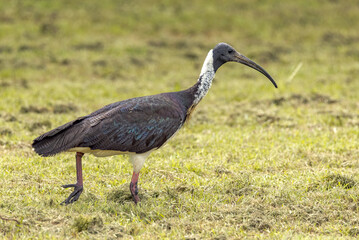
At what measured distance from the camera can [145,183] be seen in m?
6.39

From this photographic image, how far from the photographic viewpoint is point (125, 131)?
5754 mm

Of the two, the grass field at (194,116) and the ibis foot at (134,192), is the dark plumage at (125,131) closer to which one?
the ibis foot at (134,192)

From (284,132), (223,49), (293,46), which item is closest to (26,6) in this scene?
(293,46)

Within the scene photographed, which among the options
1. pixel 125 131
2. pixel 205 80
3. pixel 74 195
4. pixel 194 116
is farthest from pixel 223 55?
pixel 194 116

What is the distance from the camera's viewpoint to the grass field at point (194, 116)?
527 cm

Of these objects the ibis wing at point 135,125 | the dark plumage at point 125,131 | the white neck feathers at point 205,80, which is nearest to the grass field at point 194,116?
the dark plumage at point 125,131

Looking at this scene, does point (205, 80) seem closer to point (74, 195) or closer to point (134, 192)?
point (134, 192)

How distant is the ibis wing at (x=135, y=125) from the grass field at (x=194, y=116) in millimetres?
565

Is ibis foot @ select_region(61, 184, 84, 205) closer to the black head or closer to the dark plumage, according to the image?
the dark plumage

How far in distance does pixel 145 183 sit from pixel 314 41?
13028mm

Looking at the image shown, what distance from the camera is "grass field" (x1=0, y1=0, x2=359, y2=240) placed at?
17.3ft

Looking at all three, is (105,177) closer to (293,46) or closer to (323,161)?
(323,161)

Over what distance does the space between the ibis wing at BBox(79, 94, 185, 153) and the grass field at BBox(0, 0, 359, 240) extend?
565 millimetres

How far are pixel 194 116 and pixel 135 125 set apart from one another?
438 cm
